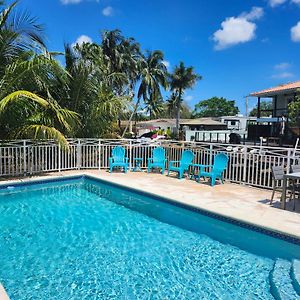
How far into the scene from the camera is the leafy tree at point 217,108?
250ft

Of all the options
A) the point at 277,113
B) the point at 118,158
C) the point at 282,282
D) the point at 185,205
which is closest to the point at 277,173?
the point at 185,205

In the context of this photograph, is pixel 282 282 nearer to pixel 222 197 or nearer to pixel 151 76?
pixel 222 197

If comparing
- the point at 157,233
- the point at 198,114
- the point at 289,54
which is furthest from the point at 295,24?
the point at 198,114

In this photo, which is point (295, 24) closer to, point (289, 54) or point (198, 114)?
point (289, 54)

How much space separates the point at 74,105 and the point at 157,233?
6.88 metres

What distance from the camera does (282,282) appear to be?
384 centimetres

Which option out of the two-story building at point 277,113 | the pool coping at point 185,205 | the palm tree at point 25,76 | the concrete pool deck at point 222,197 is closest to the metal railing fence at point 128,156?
the concrete pool deck at point 222,197

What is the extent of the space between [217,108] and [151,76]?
54.0 metres

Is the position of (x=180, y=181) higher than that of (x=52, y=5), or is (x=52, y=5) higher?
(x=52, y=5)

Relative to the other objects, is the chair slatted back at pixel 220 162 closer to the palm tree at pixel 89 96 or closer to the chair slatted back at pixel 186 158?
the chair slatted back at pixel 186 158

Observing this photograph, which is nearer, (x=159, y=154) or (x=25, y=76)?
(x=25, y=76)

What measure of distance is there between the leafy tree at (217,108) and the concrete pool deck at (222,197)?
68280 millimetres

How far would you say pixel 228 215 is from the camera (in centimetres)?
573

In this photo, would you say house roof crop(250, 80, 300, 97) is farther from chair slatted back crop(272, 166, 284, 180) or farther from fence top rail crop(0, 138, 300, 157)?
chair slatted back crop(272, 166, 284, 180)
